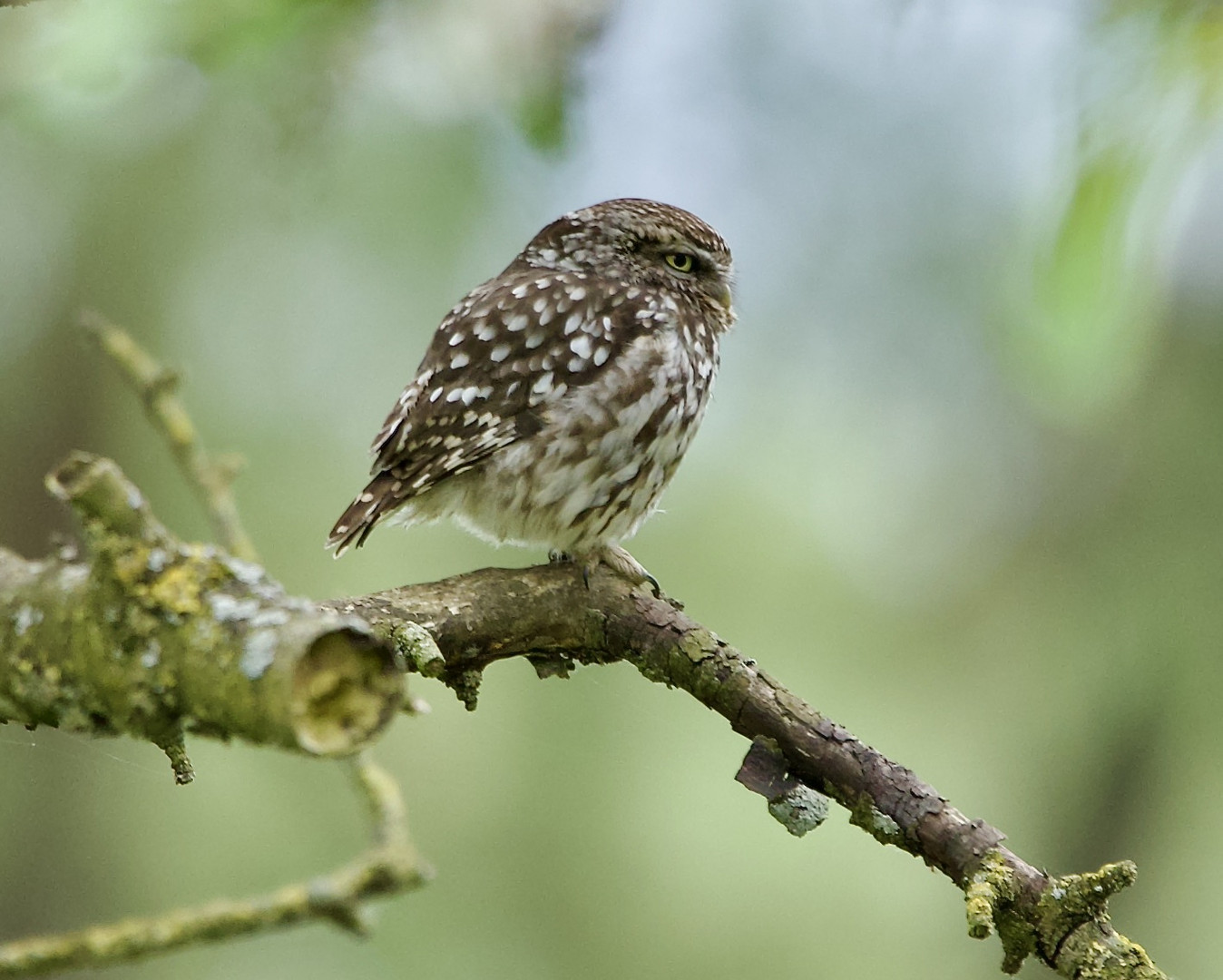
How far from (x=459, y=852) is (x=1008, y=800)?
→ 2723mm

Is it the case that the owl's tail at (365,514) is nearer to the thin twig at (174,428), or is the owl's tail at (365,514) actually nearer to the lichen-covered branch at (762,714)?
the lichen-covered branch at (762,714)

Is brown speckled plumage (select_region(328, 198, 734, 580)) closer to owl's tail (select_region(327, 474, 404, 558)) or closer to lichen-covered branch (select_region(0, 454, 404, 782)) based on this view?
owl's tail (select_region(327, 474, 404, 558))

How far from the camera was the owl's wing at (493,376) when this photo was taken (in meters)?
2.91

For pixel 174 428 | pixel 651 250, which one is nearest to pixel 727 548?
pixel 651 250

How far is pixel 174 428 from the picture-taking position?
4.93 feet

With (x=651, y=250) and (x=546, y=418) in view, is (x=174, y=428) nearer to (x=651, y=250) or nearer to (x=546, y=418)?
(x=546, y=418)

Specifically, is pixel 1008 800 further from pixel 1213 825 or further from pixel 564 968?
pixel 564 968

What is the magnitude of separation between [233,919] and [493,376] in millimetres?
2209

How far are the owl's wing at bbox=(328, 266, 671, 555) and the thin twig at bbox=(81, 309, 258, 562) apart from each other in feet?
4.14

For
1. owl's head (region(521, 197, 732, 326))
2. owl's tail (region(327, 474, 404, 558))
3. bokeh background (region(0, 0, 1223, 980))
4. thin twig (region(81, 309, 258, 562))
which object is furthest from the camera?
bokeh background (region(0, 0, 1223, 980))

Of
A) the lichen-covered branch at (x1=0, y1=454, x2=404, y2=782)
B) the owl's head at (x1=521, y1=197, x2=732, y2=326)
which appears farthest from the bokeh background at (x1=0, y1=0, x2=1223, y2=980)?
the lichen-covered branch at (x1=0, y1=454, x2=404, y2=782)

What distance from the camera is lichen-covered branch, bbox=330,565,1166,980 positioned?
1.77 meters

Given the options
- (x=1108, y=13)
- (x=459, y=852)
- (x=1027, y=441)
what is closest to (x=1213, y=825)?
(x=1027, y=441)

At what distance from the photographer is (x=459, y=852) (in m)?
6.69
